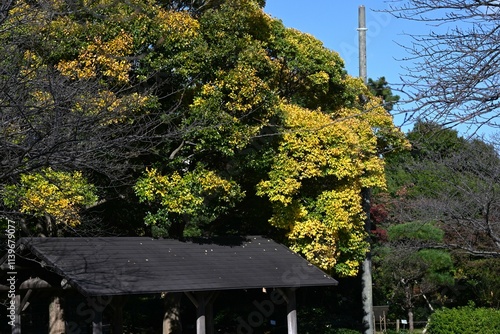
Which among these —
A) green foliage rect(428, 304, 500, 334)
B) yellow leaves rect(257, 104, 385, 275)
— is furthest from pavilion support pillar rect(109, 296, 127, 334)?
green foliage rect(428, 304, 500, 334)

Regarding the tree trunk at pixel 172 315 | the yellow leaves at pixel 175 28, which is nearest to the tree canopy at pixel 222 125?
the yellow leaves at pixel 175 28

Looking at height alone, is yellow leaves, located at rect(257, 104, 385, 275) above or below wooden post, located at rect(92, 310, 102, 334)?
above

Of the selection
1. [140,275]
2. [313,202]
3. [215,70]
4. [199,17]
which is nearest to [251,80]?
[215,70]

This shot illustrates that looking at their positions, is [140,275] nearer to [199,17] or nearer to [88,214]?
[88,214]

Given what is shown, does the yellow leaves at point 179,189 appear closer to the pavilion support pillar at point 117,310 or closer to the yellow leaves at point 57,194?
the yellow leaves at point 57,194

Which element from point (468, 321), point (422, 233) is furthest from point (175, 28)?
point (468, 321)

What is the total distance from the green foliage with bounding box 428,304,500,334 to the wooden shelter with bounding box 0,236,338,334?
14.3 feet

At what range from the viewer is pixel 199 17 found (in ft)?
55.9

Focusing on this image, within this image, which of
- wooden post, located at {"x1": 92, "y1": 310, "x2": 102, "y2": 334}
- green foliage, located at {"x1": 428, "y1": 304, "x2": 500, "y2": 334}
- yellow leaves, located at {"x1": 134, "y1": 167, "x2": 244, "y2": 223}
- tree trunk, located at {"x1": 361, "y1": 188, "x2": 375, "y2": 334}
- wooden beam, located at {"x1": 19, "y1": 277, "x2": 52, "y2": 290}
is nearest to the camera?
wooden post, located at {"x1": 92, "y1": 310, "x2": 102, "y2": 334}

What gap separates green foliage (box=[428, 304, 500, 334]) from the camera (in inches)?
702

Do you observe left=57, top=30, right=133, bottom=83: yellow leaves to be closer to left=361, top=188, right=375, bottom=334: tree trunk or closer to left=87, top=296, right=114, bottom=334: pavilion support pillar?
left=87, top=296, right=114, bottom=334: pavilion support pillar

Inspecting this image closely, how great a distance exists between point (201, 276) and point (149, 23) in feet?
19.0

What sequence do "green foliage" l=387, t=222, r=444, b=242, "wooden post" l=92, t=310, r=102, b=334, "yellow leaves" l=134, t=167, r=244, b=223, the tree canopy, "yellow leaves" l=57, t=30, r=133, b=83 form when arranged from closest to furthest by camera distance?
1. "wooden post" l=92, t=310, r=102, b=334
2. "yellow leaves" l=57, t=30, r=133, b=83
3. the tree canopy
4. "yellow leaves" l=134, t=167, r=244, b=223
5. "green foliage" l=387, t=222, r=444, b=242

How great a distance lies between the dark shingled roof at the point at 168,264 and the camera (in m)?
12.7
